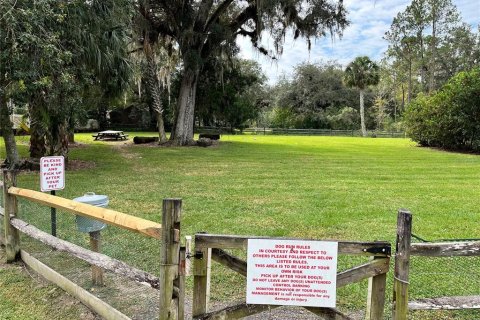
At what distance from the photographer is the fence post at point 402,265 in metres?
2.17

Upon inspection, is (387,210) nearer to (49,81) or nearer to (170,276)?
(170,276)

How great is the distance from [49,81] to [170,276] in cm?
635

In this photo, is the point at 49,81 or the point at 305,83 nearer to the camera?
the point at 49,81

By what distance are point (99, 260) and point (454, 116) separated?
20.5 m

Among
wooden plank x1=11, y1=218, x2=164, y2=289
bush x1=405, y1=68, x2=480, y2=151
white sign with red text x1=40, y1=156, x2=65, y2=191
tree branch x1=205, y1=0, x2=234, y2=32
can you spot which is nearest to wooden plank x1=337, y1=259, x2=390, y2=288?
wooden plank x1=11, y1=218, x2=164, y2=289

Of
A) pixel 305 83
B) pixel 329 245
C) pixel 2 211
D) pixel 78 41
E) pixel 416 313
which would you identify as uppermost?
pixel 305 83

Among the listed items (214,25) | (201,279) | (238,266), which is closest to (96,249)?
(201,279)

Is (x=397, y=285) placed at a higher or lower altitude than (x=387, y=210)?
higher

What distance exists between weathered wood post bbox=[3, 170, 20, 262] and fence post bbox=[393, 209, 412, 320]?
4096mm

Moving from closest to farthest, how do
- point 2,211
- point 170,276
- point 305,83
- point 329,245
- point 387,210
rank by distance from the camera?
point 329,245
point 170,276
point 2,211
point 387,210
point 305,83

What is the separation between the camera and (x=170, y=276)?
2.40m

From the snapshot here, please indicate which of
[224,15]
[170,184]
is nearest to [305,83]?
[224,15]

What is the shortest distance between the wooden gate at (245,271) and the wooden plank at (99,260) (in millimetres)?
445

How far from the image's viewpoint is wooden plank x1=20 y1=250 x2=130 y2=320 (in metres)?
3.05
